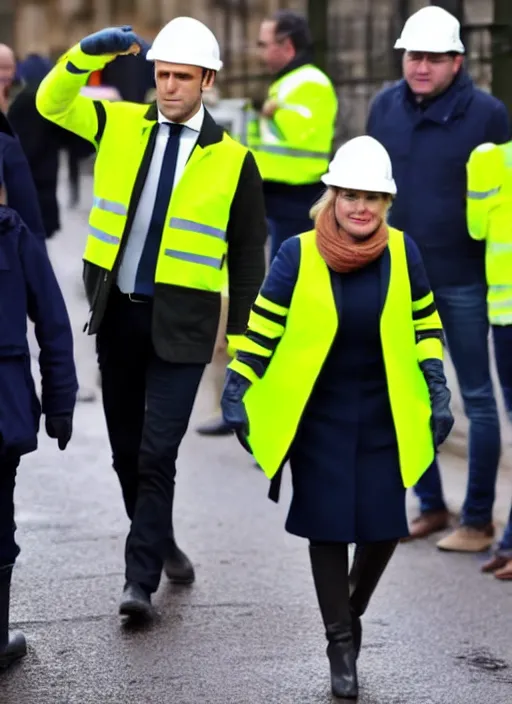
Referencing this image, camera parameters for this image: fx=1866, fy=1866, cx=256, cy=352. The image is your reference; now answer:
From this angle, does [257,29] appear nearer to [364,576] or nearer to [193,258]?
[193,258]

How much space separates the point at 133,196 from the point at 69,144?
3687 millimetres

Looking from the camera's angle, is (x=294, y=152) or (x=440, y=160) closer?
(x=440, y=160)

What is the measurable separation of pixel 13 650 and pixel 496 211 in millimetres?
2495

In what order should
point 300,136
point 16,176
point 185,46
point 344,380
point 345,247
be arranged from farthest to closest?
point 300,136 < point 16,176 < point 185,46 < point 344,380 < point 345,247

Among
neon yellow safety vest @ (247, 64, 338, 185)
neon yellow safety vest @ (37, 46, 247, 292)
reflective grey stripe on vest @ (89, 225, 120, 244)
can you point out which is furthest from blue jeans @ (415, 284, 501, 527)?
neon yellow safety vest @ (247, 64, 338, 185)

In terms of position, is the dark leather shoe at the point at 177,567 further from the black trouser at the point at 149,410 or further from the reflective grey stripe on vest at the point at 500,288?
the reflective grey stripe on vest at the point at 500,288

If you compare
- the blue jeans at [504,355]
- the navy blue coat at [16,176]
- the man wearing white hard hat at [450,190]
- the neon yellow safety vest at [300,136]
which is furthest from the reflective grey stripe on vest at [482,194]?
the neon yellow safety vest at [300,136]

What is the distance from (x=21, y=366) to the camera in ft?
18.3

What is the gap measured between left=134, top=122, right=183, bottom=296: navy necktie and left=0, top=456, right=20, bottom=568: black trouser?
0.87 metres

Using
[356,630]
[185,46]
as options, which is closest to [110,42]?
[185,46]

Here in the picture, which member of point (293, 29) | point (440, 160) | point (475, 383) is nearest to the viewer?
point (440, 160)

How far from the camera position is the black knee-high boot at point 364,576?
225 inches

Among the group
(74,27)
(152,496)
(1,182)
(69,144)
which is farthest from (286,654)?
(74,27)

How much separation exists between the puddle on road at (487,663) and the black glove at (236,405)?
1047mm
